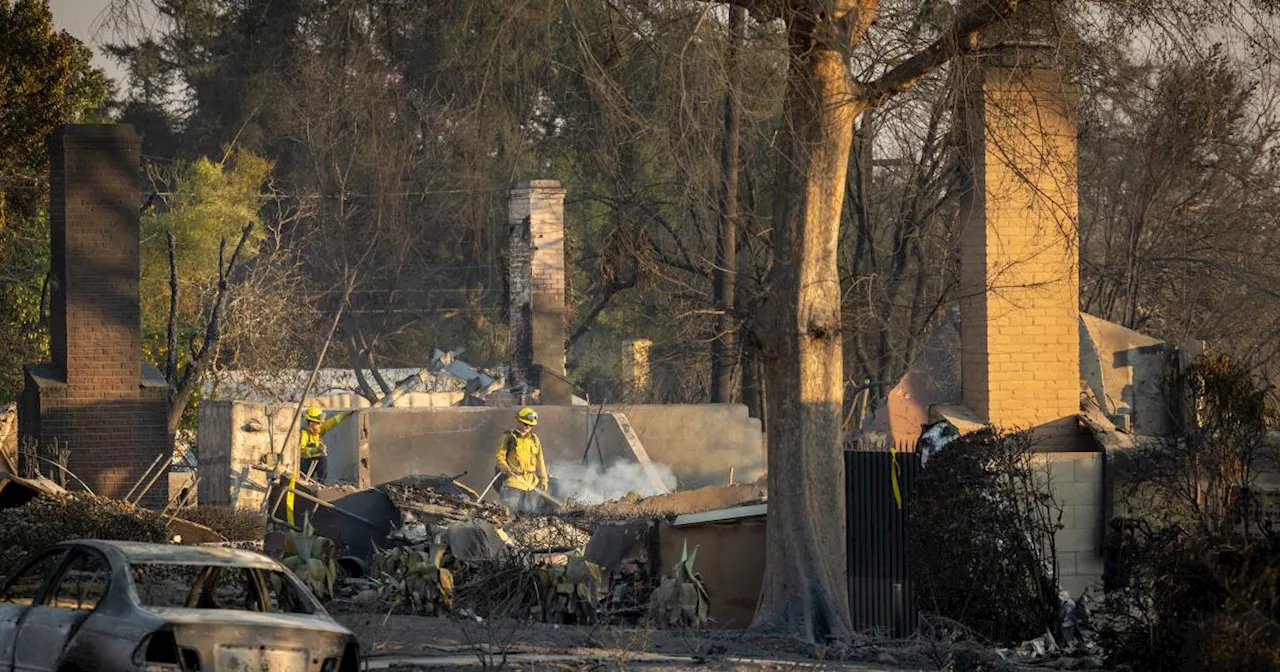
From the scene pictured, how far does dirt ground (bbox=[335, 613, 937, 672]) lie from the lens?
9844 millimetres

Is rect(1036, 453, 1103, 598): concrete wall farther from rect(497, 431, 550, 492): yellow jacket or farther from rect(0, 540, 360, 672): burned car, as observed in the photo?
rect(497, 431, 550, 492): yellow jacket

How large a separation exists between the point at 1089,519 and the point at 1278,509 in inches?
61.0

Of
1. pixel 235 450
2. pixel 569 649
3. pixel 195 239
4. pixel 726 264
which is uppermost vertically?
pixel 195 239

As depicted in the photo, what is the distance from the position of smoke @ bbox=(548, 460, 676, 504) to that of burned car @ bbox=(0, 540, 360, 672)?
15.7 metres

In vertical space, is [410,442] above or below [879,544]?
above

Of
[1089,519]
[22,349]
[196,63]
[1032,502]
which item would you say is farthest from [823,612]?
[196,63]

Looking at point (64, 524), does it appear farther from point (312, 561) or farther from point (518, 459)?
point (518, 459)

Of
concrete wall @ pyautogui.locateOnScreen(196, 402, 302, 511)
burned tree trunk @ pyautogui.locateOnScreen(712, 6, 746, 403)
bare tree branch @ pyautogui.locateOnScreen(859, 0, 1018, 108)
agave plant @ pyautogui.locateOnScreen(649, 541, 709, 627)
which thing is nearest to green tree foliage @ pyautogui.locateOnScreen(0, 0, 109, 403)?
concrete wall @ pyautogui.locateOnScreen(196, 402, 302, 511)

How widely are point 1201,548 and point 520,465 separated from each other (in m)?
12.0

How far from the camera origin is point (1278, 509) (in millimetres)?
12938

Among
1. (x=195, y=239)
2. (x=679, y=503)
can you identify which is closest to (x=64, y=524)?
(x=679, y=503)

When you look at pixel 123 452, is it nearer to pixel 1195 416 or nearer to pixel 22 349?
pixel 22 349

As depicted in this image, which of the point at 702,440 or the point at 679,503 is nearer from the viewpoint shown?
the point at 679,503

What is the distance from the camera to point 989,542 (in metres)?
12.1
